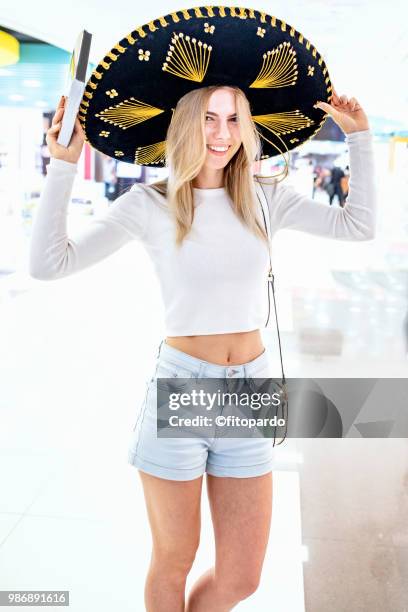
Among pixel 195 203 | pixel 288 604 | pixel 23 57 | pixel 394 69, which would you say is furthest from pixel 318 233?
pixel 23 57

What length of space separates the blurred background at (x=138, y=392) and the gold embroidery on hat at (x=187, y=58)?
0.50 metres

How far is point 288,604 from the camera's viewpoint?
2209 mm

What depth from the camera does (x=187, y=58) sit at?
141cm

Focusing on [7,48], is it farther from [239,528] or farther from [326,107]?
[239,528]

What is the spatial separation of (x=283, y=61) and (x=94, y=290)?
604 centimetres

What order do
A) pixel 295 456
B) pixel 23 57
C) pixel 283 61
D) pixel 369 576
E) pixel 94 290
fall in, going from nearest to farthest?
pixel 283 61 → pixel 369 576 → pixel 295 456 → pixel 94 290 → pixel 23 57

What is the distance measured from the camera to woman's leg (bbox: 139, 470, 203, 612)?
1534 mm

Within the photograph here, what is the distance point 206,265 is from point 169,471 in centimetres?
50

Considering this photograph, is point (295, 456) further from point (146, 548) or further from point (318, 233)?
point (318, 233)

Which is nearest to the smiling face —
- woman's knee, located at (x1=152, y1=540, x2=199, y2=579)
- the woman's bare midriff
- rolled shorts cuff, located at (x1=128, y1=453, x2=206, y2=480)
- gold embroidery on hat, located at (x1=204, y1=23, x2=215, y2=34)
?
gold embroidery on hat, located at (x1=204, y1=23, x2=215, y2=34)

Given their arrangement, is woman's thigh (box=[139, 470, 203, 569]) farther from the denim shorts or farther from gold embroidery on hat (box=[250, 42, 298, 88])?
gold embroidery on hat (box=[250, 42, 298, 88])

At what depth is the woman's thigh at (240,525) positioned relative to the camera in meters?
1.58

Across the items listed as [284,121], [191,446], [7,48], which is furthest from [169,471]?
[7,48]

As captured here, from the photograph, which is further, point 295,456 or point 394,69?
point 394,69
